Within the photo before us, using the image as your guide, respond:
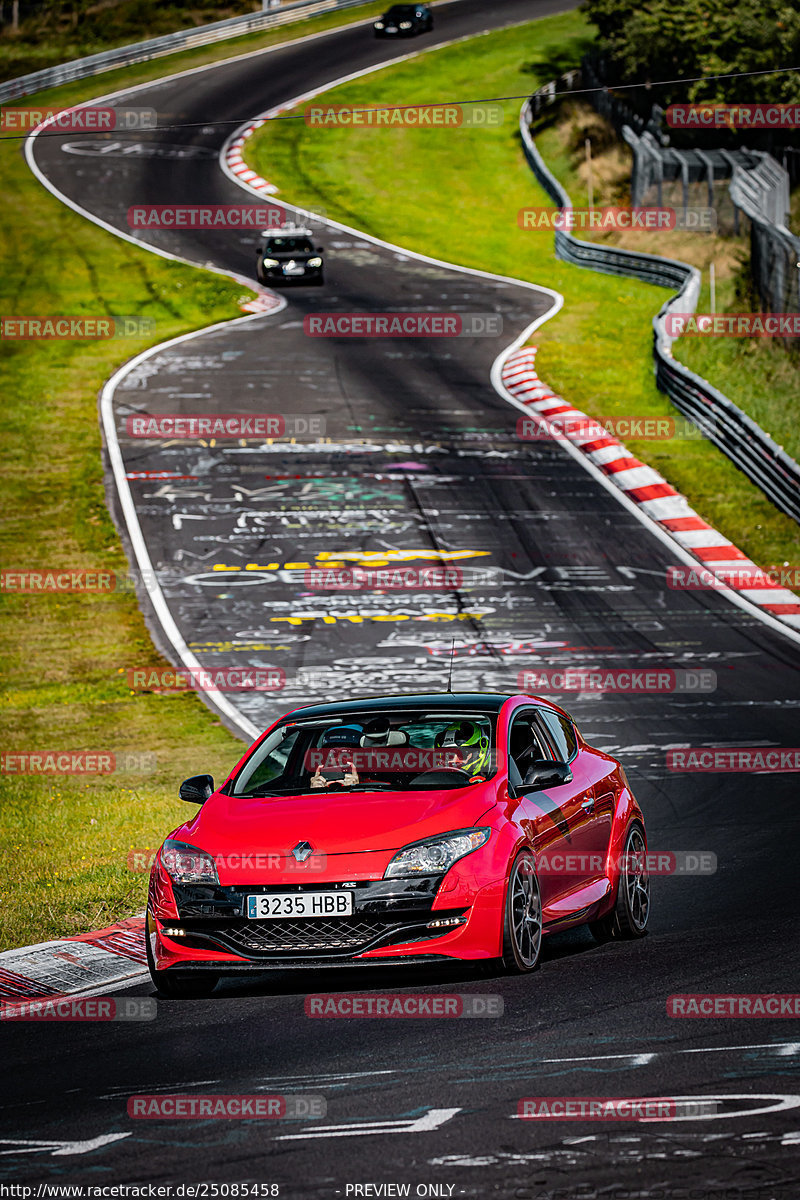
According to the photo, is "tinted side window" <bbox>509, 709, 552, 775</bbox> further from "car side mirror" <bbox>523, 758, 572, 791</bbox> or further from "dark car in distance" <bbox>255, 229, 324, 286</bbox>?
"dark car in distance" <bbox>255, 229, 324, 286</bbox>

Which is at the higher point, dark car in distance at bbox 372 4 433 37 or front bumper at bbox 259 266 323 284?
dark car in distance at bbox 372 4 433 37

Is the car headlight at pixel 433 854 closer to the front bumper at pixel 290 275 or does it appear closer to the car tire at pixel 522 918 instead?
the car tire at pixel 522 918

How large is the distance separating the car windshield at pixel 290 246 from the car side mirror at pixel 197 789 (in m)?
35.2

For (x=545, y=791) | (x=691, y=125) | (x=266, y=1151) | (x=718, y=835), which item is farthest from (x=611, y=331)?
(x=266, y=1151)

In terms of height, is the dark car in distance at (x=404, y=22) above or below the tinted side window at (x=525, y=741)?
above

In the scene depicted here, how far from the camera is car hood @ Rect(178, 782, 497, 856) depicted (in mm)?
8117

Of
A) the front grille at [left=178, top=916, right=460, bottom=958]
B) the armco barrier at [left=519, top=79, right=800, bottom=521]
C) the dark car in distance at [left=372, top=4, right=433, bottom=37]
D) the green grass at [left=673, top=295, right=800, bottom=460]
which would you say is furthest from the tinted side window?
the dark car in distance at [left=372, top=4, right=433, bottom=37]

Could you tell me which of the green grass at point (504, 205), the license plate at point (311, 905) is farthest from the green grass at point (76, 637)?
the green grass at point (504, 205)

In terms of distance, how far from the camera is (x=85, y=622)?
21812mm

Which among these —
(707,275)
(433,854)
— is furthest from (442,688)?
(707,275)

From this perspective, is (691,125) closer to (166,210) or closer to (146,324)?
(166,210)

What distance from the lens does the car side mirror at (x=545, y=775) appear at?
8.81 metres

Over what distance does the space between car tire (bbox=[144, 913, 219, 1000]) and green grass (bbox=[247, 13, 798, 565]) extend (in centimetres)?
1619

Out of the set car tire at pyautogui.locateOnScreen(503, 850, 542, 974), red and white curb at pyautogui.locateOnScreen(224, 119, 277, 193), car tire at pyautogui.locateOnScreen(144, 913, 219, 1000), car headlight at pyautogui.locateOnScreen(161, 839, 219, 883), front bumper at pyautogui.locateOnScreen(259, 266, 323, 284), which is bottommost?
front bumper at pyautogui.locateOnScreen(259, 266, 323, 284)
